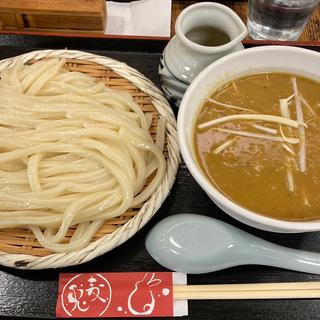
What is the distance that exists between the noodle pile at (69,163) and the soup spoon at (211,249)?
0.17 m

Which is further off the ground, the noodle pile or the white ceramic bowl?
the white ceramic bowl

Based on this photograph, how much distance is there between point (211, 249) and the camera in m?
1.37

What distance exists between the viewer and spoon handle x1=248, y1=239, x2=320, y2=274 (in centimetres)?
139

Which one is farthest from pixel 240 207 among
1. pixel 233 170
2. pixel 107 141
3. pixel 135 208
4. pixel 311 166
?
pixel 107 141

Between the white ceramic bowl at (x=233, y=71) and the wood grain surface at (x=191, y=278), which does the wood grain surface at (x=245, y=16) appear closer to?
the white ceramic bowl at (x=233, y=71)

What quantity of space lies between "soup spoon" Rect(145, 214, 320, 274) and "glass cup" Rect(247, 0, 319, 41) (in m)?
1.14

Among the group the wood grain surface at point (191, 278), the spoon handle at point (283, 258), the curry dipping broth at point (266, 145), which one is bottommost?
the wood grain surface at point (191, 278)

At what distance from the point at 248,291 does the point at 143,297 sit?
350 mm

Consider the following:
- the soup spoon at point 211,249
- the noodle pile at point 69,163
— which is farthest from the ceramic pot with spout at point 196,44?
the soup spoon at point 211,249

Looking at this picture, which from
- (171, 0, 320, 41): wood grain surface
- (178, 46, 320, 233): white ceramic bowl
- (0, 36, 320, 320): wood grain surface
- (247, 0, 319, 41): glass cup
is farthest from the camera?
(171, 0, 320, 41): wood grain surface

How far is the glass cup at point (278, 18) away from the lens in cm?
192

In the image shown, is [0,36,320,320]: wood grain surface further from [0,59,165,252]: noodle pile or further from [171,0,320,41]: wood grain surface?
[171,0,320,41]: wood grain surface

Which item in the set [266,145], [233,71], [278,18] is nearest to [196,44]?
[233,71]

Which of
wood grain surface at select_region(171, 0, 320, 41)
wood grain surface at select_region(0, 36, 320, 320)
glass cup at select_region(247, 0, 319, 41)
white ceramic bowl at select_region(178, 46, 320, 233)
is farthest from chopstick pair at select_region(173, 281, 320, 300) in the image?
wood grain surface at select_region(171, 0, 320, 41)
